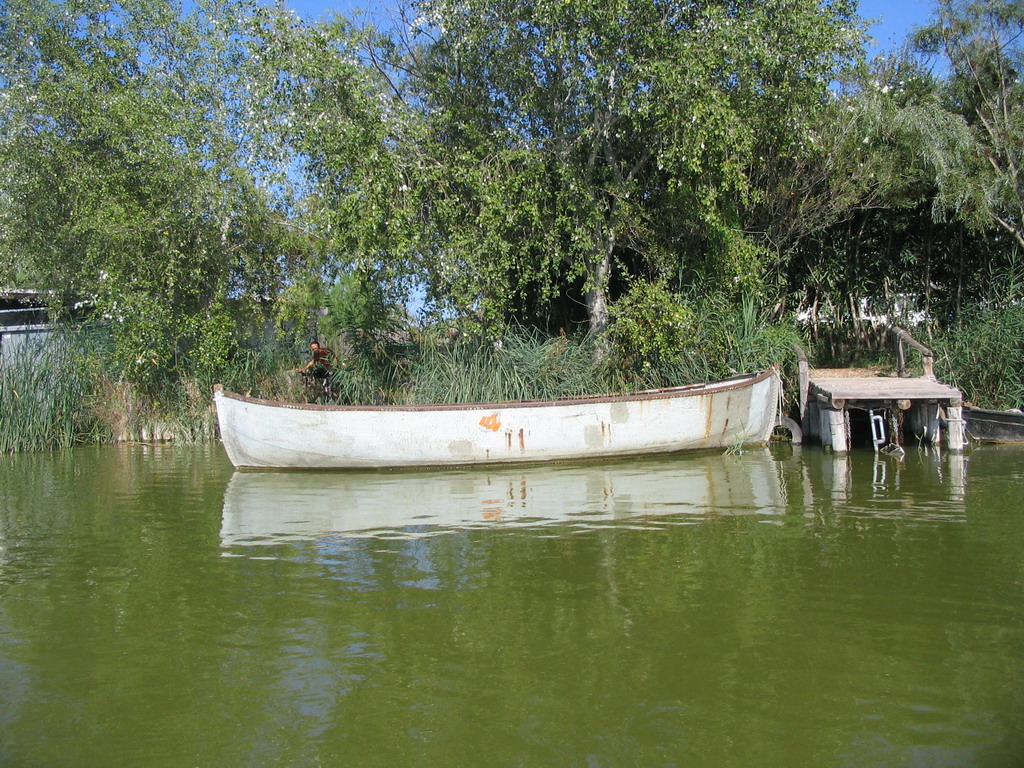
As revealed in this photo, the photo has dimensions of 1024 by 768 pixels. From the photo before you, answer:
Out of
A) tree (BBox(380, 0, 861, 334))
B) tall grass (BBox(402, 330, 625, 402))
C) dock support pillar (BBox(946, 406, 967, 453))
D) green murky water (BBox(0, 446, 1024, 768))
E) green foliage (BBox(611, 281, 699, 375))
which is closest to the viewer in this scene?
green murky water (BBox(0, 446, 1024, 768))

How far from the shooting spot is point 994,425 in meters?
13.2

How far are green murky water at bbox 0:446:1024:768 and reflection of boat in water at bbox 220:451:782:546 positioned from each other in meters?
0.08

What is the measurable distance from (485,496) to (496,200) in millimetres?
4531

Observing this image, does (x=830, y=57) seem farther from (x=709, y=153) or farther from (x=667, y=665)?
(x=667, y=665)

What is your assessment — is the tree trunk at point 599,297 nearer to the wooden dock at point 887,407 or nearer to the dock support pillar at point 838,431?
the wooden dock at point 887,407

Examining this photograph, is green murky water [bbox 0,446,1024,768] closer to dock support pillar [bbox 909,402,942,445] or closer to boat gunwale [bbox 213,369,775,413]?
boat gunwale [bbox 213,369,775,413]

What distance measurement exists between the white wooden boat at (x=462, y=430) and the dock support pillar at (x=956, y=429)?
2.98 m

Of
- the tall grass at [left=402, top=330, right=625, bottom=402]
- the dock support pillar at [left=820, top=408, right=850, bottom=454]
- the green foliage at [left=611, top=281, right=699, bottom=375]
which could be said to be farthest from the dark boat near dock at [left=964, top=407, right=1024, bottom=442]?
the tall grass at [left=402, top=330, right=625, bottom=402]

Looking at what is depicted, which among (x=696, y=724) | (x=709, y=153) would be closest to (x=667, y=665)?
(x=696, y=724)

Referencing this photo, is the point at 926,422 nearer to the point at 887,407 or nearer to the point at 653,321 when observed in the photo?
the point at 887,407

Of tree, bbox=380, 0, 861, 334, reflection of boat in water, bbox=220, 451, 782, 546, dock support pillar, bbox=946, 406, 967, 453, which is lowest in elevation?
reflection of boat in water, bbox=220, 451, 782, 546

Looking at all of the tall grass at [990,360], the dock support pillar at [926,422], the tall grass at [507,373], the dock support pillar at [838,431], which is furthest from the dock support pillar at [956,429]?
the tall grass at [507,373]

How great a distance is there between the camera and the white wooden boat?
11.9 meters

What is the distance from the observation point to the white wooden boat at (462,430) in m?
11.9
